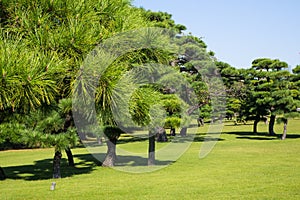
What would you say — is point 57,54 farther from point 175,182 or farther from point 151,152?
point 151,152

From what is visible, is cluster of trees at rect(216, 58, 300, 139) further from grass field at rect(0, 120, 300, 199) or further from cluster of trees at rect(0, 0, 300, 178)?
cluster of trees at rect(0, 0, 300, 178)

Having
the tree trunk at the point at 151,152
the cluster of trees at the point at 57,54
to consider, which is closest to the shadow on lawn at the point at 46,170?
the tree trunk at the point at 151,152

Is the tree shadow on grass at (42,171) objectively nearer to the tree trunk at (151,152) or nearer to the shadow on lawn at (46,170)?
the shadow on lawn at (46,170)

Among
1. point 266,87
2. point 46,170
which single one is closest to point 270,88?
point 266,87

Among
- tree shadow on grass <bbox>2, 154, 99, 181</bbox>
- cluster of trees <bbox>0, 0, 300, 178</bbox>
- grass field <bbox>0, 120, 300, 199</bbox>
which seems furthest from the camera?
tree shadow on grass <bbox>2, 154, 99, 181</bbox>

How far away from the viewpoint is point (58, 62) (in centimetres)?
191

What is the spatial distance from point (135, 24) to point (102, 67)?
579 millimetres

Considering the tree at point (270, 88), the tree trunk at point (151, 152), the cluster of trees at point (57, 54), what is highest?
the tree at point (270, 88)

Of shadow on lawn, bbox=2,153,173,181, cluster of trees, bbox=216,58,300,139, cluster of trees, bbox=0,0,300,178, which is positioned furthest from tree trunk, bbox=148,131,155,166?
cluster of trees, bbox=216,58,300,139

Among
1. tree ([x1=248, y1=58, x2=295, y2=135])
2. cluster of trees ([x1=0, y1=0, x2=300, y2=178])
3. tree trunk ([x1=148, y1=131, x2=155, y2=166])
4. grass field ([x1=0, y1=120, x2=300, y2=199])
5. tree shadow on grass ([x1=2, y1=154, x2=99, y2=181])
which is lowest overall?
tree shadow on grass ([x1=2, y1=154, x2=99, y2=181])

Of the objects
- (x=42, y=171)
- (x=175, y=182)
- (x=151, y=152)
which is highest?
(x=151, y=152)

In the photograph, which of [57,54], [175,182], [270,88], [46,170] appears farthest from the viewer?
[270,88]

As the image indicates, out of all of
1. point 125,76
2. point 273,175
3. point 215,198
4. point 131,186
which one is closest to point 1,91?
point 125,76

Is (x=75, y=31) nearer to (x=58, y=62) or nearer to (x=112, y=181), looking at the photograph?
(x=58, y=62)
